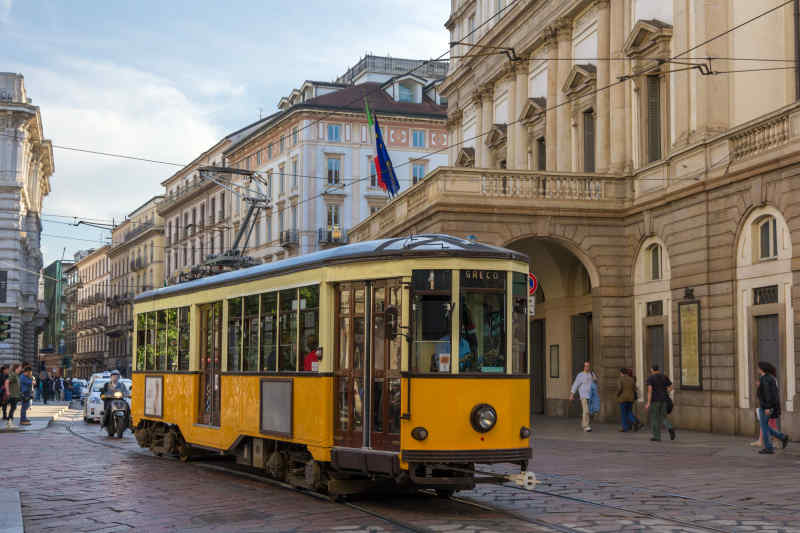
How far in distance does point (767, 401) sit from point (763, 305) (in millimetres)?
4699

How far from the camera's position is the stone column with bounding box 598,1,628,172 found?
27.8 meters

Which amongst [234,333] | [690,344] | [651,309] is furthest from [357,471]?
[651,309]

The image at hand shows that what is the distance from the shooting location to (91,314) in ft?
385

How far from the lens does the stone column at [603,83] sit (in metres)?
28.6

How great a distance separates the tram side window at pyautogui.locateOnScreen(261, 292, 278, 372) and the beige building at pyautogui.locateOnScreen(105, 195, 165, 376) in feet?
255

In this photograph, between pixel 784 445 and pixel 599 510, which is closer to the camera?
pixel 599 510

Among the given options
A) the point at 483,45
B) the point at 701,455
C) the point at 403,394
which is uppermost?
the point at 483,45

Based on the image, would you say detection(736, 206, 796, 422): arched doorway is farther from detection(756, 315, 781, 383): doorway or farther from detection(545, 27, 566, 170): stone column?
detection(545, 27, 566, 170): stone column

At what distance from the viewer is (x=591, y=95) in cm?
2969

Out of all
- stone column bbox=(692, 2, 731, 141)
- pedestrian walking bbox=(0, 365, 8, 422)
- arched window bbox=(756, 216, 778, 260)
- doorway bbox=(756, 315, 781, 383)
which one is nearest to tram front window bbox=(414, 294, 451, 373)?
doorway bbox=(756, 315, 781, 383)

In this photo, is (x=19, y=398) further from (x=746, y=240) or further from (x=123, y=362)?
(x=123, y=362)

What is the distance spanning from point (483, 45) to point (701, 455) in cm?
2165

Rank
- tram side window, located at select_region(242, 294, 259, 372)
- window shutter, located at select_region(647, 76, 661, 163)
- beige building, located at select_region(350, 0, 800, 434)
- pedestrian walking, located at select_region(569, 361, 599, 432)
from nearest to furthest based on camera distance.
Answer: tram side window, located at select_region(242, 294, 259, 372) < beige building, located at select_region(350, 0, 800, 434) < pedestrian walking, located at select_region(569, 361, 599, 432) < window shutter, located at select_region(647, 76, 661, 163)

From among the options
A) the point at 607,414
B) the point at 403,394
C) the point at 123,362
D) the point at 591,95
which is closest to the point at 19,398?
the point at 607,414
